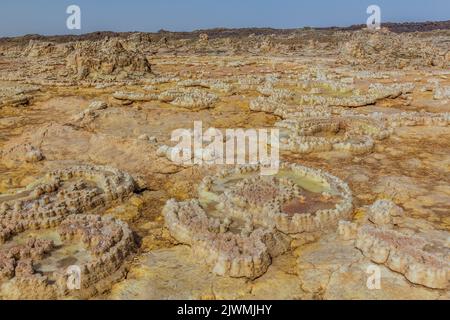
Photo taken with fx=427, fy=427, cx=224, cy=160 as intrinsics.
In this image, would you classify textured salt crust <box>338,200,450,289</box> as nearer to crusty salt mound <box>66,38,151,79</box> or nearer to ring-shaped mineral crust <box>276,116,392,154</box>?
ring-shaped mineral crust <box>276,116,392,154</box>

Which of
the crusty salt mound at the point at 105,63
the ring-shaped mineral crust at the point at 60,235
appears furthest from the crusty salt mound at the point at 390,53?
the ring-shaped mineral crust at the point at 60,235

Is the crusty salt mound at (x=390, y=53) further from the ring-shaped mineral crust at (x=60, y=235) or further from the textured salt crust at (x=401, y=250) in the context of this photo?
the ring-shaped mineral crust at (x=60, y=235)

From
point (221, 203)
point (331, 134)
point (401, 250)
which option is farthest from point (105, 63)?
point (401, 250)

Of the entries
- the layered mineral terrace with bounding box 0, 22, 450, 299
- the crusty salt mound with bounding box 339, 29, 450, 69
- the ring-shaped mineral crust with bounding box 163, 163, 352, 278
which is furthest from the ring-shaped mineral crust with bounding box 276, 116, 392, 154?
the crusty salt mound with bounding box 339, 29, 450, 69

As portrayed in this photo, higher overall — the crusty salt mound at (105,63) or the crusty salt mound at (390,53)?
the crusty salt mound at (390,53)

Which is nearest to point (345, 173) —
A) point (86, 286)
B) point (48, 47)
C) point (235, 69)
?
point (86, 286)

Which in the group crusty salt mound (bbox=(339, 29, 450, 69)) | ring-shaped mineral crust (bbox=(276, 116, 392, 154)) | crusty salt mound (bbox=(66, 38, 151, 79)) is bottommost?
ring-shaped mineral crust (bbox=(276, 116, 392, 154))
